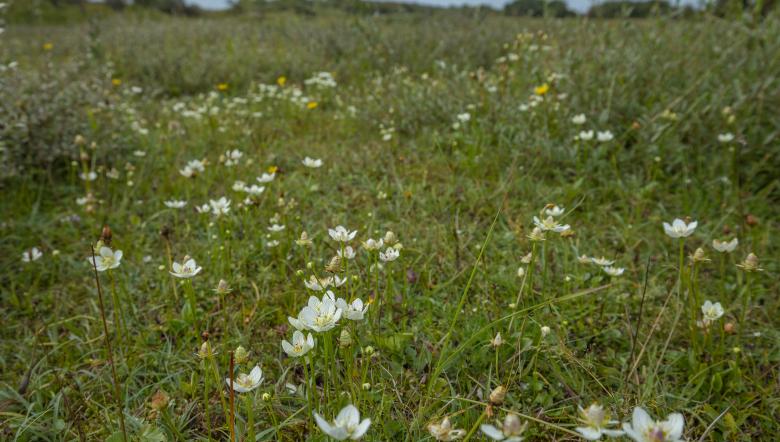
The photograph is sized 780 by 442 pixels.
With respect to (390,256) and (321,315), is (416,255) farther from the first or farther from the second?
(321,315)

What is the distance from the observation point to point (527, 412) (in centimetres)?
150

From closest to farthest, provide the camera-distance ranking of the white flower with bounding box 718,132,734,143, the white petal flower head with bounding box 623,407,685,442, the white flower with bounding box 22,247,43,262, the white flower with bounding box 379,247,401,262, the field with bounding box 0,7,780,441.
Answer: the white petal flower head with bounding box 623,407,685,442, the field with bounding box 0,7,780,441, the white flower with bounding box 379,247,401,262, the white flower with bounding box 22,247,43,262, the white flower with bounding box 718,132,734,143

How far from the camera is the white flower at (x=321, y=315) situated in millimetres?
1191

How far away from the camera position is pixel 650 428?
3.16 feet

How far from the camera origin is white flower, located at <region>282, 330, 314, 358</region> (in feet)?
4.09

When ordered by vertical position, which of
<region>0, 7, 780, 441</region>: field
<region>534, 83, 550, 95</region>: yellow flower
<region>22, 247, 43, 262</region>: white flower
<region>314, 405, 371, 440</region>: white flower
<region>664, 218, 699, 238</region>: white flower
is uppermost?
<region>534, 83, 550, 95</region>: yellow flower

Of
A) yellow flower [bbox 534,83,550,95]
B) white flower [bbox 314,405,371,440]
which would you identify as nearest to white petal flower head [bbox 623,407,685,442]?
white flower [bbox 314,405,371,440]

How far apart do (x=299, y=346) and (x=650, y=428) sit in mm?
816

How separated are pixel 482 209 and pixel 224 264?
136 centimetres

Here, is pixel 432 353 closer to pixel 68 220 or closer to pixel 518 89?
pixel 68 220

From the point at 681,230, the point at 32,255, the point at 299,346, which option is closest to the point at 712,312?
the point at 681,230

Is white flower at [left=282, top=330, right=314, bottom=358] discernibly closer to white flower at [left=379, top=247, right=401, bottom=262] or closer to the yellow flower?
white flower at [left=379, top=247, right=401, bottom=262]

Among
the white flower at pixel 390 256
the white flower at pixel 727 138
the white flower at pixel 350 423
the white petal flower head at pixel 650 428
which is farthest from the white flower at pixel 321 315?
the white flower at pixel 727 138

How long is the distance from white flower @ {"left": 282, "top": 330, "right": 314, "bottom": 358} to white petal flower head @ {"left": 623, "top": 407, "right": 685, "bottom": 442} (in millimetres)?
731
